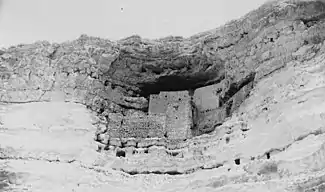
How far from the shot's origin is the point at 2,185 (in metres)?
18.6

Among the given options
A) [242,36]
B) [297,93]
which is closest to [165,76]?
[242,36]

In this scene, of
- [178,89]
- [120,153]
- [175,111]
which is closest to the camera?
[120,153]

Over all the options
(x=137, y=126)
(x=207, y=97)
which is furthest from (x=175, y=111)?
(x=207, y=97)

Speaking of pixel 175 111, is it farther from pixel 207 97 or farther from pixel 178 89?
pixel 178 89

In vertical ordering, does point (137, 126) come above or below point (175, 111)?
below

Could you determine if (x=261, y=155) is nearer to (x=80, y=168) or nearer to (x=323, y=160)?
(x=323, y=160)

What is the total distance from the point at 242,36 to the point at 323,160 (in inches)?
352

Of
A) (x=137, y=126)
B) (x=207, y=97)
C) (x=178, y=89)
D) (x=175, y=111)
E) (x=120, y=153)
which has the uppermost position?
(x=178, y=89)

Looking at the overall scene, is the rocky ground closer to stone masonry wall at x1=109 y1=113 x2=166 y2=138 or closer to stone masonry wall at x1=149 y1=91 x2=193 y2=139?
stone masonry wall at x1=109 y1=113 x2=166 y2=138

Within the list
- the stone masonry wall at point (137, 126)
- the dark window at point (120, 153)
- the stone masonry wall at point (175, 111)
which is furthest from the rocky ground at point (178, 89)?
the stone masonry wall at point (175, 111)

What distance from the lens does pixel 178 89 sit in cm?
2709

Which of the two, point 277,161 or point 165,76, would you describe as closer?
point 277,161

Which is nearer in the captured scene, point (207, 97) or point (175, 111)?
point (175, 111)

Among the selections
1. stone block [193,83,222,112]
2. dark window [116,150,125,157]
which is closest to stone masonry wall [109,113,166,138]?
dark window [116,150,125,157]
